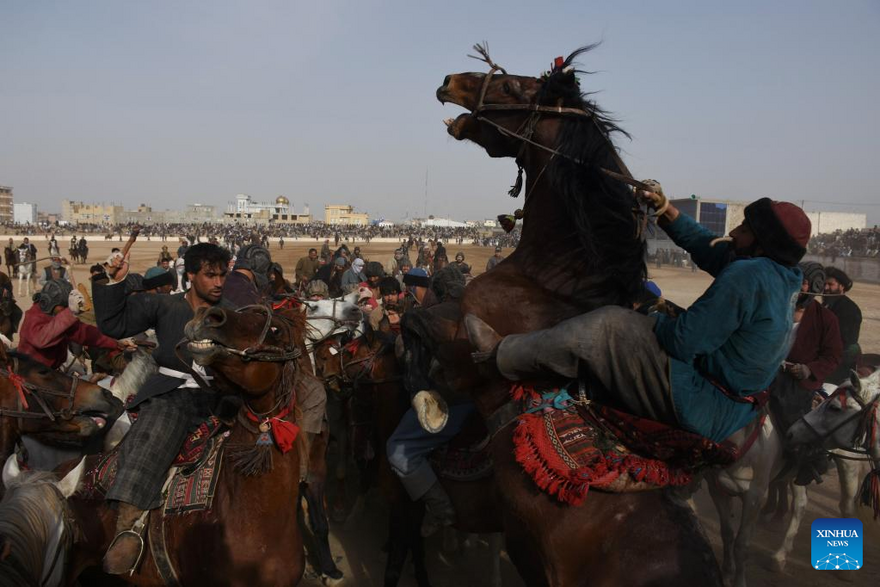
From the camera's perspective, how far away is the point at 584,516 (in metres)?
2.59

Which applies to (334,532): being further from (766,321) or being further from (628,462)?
(766,321)

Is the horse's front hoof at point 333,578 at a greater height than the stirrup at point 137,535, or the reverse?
the stirrup at point 137,535

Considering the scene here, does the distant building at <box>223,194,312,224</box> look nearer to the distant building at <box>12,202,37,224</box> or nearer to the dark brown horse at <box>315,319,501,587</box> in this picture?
Answer: the distant building at <box>12,202,37,224</box>

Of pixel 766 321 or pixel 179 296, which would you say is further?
pixel 179 296

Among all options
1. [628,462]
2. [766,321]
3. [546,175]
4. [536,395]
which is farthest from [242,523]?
[766,321]

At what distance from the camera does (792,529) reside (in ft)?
21.5

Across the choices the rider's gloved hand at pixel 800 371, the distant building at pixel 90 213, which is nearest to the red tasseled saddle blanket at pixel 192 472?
the rider's gloved hand at pixel 800 371

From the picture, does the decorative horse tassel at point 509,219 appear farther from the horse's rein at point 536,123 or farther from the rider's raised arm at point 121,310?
the rider's raised arm at point 121,310

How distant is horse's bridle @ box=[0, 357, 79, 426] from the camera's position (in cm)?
468

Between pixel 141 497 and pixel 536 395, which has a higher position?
pixel 536 395

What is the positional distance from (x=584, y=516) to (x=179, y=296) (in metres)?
3.23

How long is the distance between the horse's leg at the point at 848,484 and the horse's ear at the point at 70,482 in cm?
770

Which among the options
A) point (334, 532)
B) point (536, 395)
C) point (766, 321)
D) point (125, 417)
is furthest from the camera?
point (334, 532)

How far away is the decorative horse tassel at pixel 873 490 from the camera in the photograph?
593cm
